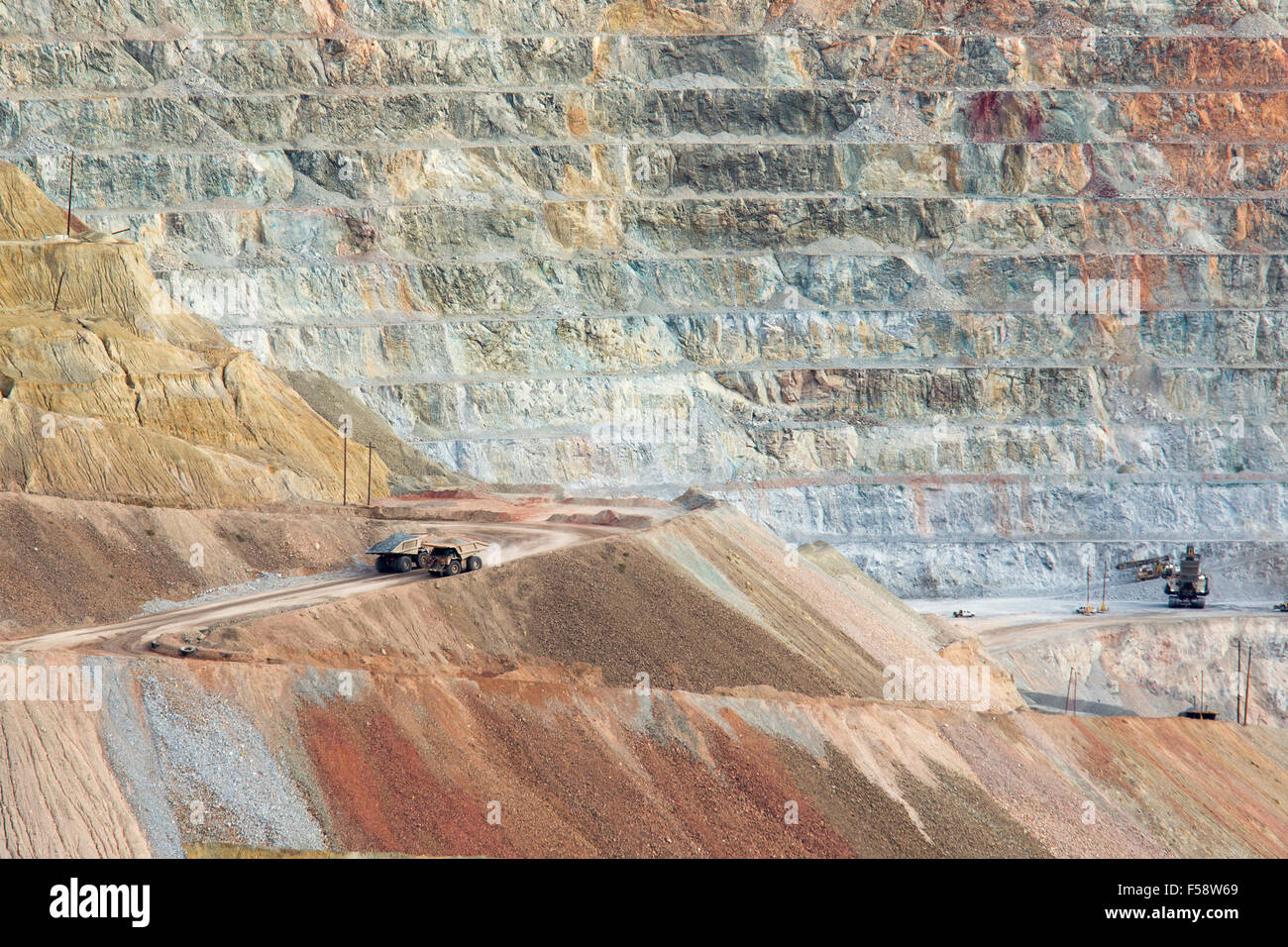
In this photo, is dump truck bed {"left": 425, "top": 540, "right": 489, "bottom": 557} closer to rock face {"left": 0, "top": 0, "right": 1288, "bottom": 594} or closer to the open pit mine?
the open pit mine

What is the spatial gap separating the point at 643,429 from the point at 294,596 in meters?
34.1

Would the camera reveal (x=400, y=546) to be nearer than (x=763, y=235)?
Yes

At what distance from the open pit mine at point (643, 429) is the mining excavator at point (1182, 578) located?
31cm

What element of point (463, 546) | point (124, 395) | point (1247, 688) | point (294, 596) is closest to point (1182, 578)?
point (1247, 688)

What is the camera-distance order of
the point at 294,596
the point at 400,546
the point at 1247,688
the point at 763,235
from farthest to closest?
1. the point at 763,235
2. the point at 1247,688
3. the point at 400,546
4. the point at 294,596


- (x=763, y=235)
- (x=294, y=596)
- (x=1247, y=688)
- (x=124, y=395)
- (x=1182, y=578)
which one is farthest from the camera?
(x=763, y=235)

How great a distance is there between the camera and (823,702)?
31797 mm

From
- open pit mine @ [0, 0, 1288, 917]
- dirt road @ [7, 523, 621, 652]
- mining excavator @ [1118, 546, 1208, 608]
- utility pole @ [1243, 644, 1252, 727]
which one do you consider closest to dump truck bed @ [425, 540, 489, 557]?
dirt road @ [7, 523, 621, 652]

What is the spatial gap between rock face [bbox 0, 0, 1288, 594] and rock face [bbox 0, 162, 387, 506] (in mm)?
12019

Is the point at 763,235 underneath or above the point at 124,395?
above

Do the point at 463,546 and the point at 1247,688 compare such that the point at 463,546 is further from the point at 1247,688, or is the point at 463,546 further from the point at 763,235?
the point at 763,235

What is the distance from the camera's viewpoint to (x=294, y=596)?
32.8m

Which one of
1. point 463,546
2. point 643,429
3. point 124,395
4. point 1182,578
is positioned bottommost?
point 1182,578

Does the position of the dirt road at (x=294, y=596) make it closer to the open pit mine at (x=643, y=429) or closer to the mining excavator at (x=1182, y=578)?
the open pit mine at (x=643, y=429)
